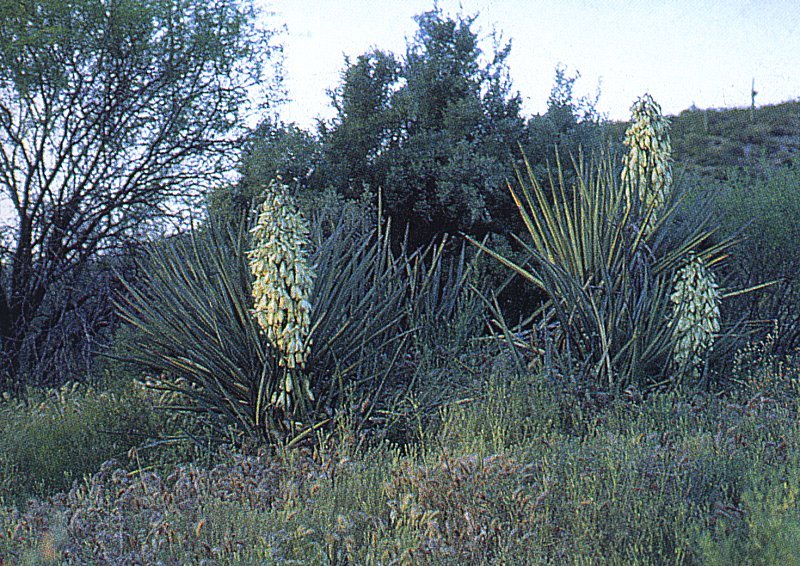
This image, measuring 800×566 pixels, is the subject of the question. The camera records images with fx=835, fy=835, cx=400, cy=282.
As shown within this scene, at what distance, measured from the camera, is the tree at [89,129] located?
33.2 feet

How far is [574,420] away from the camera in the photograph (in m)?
5.57

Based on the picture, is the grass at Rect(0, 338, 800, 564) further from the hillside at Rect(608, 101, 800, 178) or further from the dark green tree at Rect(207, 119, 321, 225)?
the hillside at Rect(608, 101, 800, 178)

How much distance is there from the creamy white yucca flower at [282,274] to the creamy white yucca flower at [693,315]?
110 inches

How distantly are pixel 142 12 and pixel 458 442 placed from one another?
A: 25.7 ft

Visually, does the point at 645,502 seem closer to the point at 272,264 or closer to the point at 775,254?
the point at 272,264

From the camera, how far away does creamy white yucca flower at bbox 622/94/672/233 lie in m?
6.92

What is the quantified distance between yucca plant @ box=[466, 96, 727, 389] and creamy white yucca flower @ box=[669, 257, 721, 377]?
152 millimetres

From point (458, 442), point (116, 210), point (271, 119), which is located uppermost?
point (271, 119)

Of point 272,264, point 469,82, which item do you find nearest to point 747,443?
point 272,264

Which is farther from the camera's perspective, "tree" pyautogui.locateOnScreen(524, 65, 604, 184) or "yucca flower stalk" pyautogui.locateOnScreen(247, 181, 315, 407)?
"tree" pyautogui.locateOnScreen(524, 65, 604, 184)

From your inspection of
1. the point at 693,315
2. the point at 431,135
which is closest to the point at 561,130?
the point at 431,135

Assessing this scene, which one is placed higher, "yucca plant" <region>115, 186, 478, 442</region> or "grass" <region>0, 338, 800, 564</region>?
"yucca plant" <region>115, 186, 478, 442</region>

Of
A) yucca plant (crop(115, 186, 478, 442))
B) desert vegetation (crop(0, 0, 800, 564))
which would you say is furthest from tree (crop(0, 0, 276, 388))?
yucca plant (crop(115, 186, 478, 442))

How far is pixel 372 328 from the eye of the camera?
6.45m
